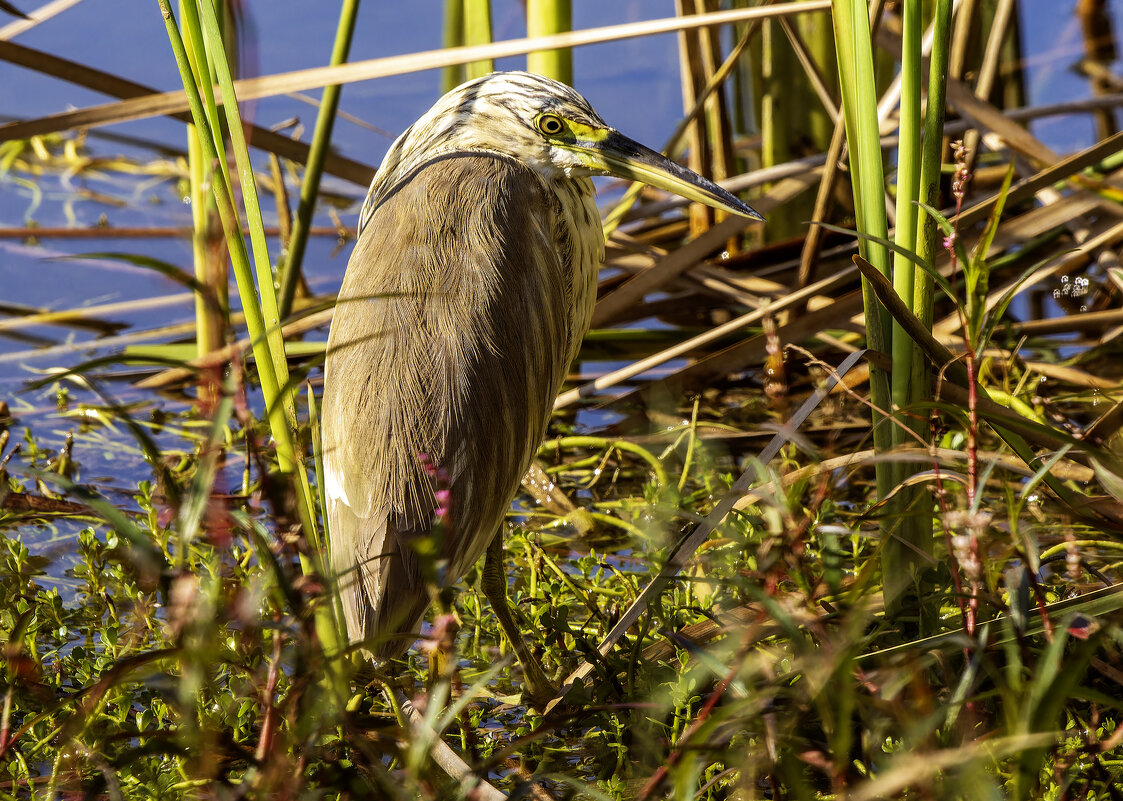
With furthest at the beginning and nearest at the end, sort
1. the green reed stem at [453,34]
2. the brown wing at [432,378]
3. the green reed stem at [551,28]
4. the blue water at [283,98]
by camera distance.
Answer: the blue water at [283,98], the green reed stem at [453,34], the green reed stem at [551,28], the brown wing at [432,378]

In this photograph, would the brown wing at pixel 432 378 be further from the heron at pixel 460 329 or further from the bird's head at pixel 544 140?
the bird's head at pixel 544 140

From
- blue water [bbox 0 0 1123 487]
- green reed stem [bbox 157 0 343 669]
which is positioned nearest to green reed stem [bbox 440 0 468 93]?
blue water [bbox 0 0 1123 487]

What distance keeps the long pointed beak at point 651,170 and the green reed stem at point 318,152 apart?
55 centimetres

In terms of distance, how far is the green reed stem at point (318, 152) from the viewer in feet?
6.93

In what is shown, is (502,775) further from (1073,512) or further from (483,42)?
(483,42)

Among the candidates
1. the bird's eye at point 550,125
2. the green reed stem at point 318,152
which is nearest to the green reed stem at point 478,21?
the green reed stem at point 318,152

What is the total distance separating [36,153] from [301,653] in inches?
148

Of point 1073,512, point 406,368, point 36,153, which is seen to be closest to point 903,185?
point 1073,512

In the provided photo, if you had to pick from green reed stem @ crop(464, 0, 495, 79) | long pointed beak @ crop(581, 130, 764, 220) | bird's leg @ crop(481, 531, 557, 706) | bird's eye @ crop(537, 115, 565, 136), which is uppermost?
green reed stem @ crop(464, 0, 495, 79)

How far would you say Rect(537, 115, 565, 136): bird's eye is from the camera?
1.90m

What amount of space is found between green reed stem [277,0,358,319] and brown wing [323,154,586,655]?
1.59ft

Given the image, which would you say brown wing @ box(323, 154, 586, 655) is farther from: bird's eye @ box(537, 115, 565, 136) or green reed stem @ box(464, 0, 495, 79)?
green reed stem @ box(464, 0, 495, 79)

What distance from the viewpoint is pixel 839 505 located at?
7.47 ft

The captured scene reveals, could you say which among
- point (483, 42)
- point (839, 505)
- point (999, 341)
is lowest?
point (839, 505)
